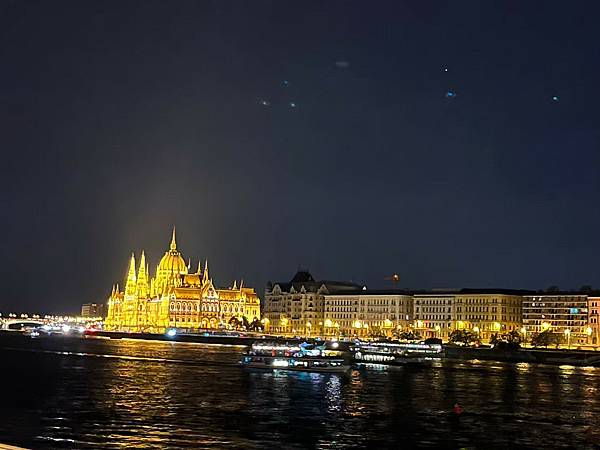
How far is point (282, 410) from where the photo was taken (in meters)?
47.1

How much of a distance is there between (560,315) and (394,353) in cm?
5138

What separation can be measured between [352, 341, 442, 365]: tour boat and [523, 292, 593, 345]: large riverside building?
126ft

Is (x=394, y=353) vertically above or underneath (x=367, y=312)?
underneath

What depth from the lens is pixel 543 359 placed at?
115 metres

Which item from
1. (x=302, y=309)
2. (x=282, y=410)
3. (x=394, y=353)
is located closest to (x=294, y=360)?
(x=394, y=353)

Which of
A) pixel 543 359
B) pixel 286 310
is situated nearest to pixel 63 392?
pixel 543 359

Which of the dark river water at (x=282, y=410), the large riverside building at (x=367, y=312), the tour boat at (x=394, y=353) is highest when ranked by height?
the large riverside building at (x=367, y=312)

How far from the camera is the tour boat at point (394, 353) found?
10131cm

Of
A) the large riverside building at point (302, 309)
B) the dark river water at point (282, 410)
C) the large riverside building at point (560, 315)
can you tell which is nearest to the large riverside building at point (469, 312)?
the large riverside building at point (560, 315)

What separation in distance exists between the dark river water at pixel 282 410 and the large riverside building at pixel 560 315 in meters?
68.9

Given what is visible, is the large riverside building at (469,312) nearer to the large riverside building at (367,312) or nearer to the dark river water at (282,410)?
the large riverside building at (367,312)

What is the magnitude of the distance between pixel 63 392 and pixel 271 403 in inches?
534

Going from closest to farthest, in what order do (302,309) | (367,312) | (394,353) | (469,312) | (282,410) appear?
1. (282,410)
2. (394,353)
3. (469,312)
4. (367,312)
5. (302,309)

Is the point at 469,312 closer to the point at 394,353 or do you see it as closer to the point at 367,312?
the point at 367,312
